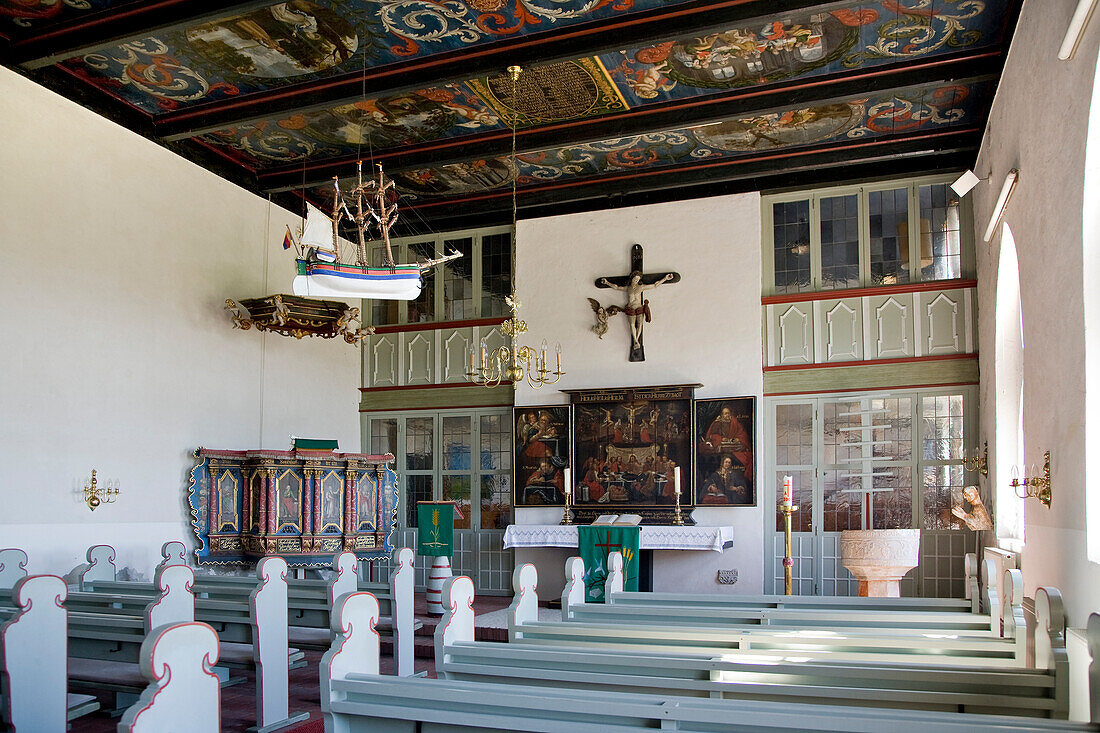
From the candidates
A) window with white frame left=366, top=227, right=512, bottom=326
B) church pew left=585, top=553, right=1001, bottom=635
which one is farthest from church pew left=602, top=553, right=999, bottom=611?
window with white frame left=366, top=227, right=512, bottom=326

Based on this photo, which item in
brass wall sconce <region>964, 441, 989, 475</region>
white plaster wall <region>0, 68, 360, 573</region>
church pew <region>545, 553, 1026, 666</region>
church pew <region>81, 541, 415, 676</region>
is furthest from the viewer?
brass wall sconce <region>964, 441, 989, 475</region>

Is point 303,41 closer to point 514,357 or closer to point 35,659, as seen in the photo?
Result: point 514,357

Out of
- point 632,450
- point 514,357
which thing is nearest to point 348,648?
point 514,357

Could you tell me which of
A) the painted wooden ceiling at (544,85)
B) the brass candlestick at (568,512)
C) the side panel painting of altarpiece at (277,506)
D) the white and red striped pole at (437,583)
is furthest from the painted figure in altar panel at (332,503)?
the painted wooden ceiling at (544,85)

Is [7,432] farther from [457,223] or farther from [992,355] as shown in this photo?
[992,355]

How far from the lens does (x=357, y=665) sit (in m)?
3.22

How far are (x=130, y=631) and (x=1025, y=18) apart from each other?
310 inches

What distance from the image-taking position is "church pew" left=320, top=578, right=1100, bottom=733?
257 centimetres

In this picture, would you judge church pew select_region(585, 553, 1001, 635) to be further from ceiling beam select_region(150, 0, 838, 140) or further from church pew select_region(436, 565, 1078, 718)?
ceiling beam select_region(150, 0, 838, 140)

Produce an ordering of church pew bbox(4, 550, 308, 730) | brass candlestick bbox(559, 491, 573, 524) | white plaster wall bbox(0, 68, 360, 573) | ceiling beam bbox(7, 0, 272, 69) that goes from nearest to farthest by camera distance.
→ church pew bbox(4, 550, 308, 730) < ceiling beam bbox(7, 0, 272, 69) < white plaster wall bbox(0, 68, 360, 573) < brass candlestick bbox(559, 491, 573, 524)

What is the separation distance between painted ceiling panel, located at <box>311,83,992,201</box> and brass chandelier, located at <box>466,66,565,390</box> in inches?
20.0

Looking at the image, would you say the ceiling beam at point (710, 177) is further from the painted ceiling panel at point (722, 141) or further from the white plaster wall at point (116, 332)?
the white plaster wall at point (116, 332)

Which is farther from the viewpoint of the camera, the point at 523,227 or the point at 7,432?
the point at 523,227

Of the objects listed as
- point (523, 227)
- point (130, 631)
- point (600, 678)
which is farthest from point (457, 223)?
point (600, 678)
